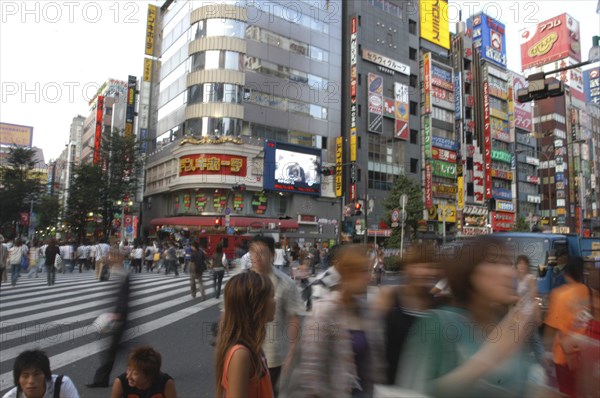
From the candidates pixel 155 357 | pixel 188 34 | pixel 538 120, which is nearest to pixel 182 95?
pixel 188 34

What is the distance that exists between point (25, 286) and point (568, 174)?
74.8m

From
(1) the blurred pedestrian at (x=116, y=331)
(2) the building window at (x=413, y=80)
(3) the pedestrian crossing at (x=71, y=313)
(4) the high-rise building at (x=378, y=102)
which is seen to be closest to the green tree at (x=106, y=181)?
(4) the high-rise building at (x=378, y=102)

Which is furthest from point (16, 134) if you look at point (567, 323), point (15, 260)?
point (567, 323)

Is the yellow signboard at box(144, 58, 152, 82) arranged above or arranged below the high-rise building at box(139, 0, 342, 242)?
above

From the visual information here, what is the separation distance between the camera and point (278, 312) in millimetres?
3859

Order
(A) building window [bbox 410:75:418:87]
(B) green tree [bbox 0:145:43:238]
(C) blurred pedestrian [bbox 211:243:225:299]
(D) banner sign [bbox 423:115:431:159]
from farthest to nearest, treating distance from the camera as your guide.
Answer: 1. (A) building window [bbox 410:75:418:87]
2. (D) banner sign [bbox 423:115:431:159]
3. (B) green tree [bbox 0:145:43:238]
4. (C) blurred pedestrian [bbox 211:243:225:299]

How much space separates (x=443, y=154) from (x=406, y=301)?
52967 millimetres

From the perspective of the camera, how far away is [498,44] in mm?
64062

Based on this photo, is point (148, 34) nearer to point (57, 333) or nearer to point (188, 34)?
point (188, 34)

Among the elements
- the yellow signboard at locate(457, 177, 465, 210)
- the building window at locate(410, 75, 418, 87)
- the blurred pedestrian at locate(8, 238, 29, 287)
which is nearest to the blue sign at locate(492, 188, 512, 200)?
the yellow signboard at locate(457, 177, 465, 210)

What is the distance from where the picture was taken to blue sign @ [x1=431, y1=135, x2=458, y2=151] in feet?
172

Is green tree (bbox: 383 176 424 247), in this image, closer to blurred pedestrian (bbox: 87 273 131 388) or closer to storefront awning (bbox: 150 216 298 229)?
storefront awning (bbox: 150 216 298 229)

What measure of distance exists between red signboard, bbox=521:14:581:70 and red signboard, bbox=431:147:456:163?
42807mm

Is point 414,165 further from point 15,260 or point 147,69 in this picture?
point 15,260
